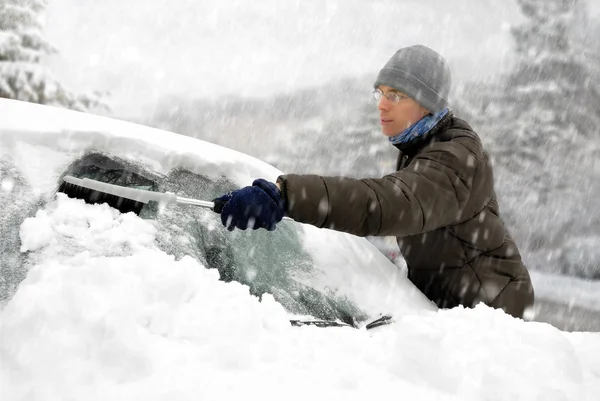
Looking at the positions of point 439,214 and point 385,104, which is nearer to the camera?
point 439,214

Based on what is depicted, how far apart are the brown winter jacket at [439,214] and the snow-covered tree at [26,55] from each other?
999 cm

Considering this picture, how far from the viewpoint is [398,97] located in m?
2.46

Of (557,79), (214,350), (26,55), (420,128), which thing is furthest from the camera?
(557,79)

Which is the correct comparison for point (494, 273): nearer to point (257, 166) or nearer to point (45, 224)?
point (257, 166)

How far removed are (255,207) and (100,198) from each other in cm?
71

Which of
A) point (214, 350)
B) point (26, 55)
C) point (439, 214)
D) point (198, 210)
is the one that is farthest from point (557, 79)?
point (214, 350)

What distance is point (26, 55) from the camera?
34.4 ft

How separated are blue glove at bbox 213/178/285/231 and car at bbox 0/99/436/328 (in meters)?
0.42

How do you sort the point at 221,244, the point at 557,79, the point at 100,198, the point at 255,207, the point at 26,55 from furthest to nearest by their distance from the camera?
the point at 557,79, the point at 26,55, the point at 221,244, the point at 100,198, the point at 255,207

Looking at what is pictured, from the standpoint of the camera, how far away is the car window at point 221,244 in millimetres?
1938

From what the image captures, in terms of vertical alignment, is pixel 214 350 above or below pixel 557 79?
below

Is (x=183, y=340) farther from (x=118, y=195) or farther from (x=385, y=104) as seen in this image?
(x=385, y=104)

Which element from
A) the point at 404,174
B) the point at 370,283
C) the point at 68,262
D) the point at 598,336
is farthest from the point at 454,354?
the point at 68,262

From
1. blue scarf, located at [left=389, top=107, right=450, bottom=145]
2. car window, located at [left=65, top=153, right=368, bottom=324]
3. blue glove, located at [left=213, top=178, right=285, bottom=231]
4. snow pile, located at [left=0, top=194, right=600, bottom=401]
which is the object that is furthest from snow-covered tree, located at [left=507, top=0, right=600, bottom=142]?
blue glove, located at [left=213, top=178, right=285, bottom=231]
